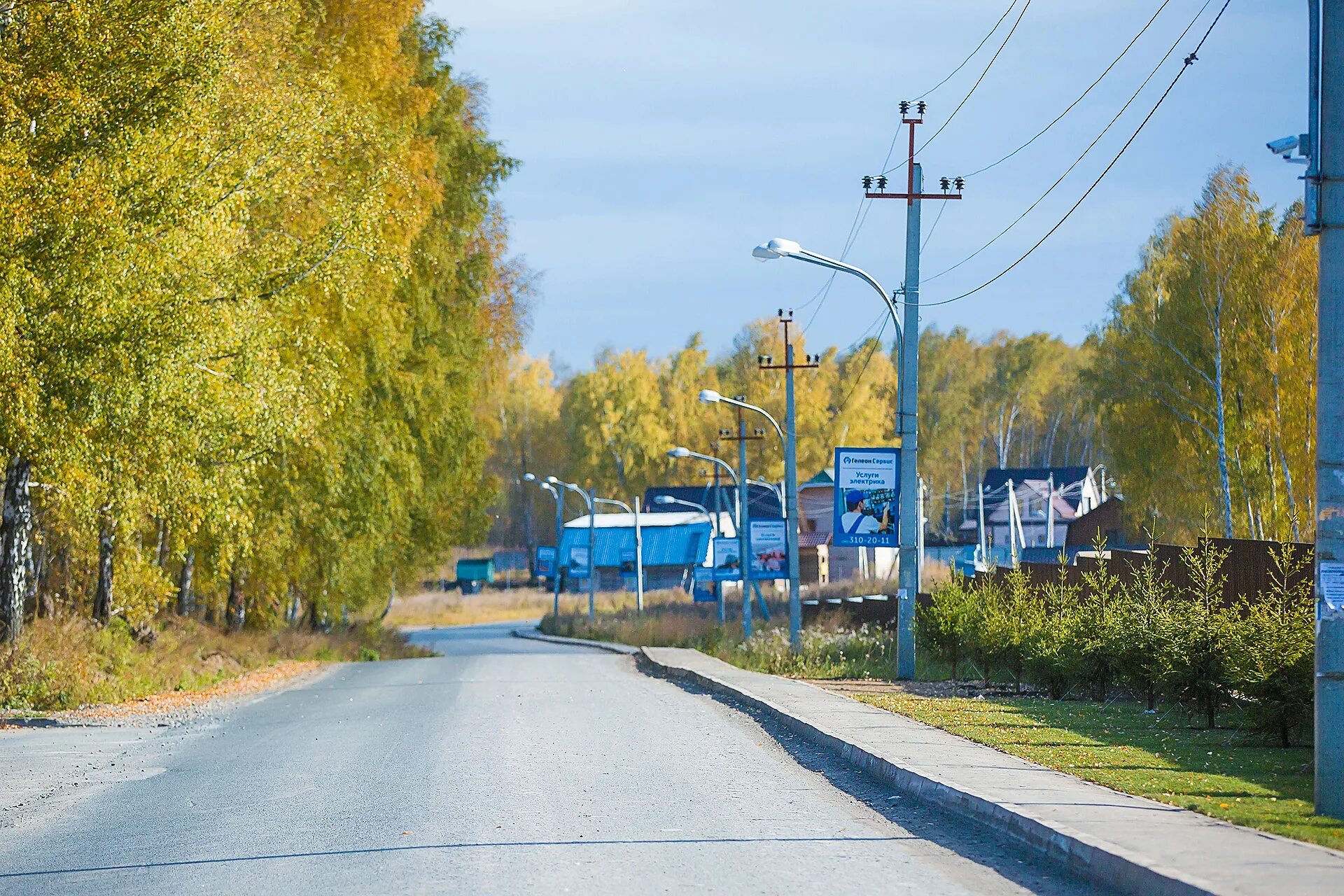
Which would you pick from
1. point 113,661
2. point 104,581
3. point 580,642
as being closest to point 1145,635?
point 113,661

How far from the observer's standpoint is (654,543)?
305 ft

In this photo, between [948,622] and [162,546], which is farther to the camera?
[162,546]

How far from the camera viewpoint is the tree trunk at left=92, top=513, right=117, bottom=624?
82.8 ft

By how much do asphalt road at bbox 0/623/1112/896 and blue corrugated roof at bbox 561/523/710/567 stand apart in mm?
72206

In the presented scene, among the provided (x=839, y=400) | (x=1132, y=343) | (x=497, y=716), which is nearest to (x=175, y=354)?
(x=497, y=716)

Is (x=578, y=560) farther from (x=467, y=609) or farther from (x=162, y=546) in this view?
(x=162, y=546)

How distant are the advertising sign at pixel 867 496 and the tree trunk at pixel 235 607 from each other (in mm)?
16428

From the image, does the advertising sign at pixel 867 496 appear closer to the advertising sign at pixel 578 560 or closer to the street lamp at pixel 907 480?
the street lamp at pixel 907 480

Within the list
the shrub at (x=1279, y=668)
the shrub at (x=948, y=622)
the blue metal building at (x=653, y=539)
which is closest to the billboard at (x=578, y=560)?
the blue metal building at (x=653, y=539)

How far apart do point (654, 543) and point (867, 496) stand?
69277mm

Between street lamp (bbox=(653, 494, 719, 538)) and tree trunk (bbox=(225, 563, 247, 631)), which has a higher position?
street lamp (bbox=(653, 494, 719, 538))

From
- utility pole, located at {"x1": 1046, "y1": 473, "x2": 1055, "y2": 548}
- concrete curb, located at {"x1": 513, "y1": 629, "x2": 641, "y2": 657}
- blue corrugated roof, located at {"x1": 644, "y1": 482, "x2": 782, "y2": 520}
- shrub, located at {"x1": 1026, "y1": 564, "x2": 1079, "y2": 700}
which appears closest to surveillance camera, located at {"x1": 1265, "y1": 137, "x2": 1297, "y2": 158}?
shrub, located at {"x1": 1026, "y1": 564, "x2": 1079, "y2": 700}

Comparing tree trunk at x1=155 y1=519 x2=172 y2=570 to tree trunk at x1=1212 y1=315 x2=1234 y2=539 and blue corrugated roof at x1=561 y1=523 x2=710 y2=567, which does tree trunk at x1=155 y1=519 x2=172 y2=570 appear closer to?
tree trunk at x1=1212 y1=315 x2=1234 y2=539

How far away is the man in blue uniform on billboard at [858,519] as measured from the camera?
948 inches
